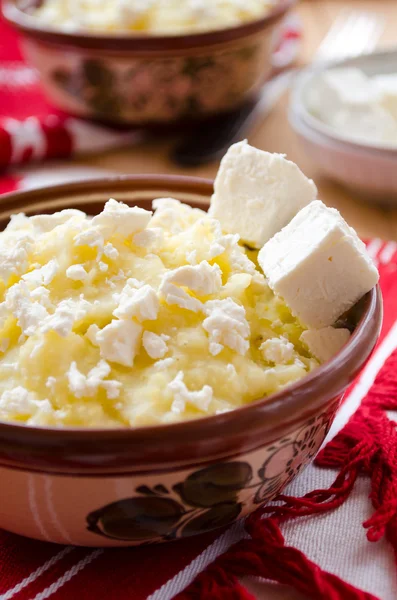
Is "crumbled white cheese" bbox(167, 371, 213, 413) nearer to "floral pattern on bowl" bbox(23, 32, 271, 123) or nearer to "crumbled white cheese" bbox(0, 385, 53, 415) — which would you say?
"crumbled white cheese" bbox(0, 385, 53, 415)

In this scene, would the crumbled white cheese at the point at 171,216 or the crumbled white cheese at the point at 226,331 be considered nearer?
the crumbled white cheese at the point at 226,331

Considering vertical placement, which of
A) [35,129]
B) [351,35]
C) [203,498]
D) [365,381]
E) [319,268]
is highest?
[319,268]

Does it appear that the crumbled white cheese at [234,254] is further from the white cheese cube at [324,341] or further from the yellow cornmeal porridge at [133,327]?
the white cheese cube at [324,341]

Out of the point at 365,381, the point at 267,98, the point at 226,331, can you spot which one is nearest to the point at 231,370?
the point at 226,331

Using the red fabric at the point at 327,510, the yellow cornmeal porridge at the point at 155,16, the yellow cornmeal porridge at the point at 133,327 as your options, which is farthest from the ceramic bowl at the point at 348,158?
the yellow cornmeal porridge at the point at 133,327

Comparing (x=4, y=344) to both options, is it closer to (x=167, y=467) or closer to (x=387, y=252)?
(x=167, y=467)

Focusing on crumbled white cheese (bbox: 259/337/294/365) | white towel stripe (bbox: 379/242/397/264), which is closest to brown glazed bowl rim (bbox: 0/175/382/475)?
crumbled white cheese (bbox: 259/337/294/365)

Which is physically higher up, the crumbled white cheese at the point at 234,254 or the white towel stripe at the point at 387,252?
the crumbled white cheese at the point at 234,254
